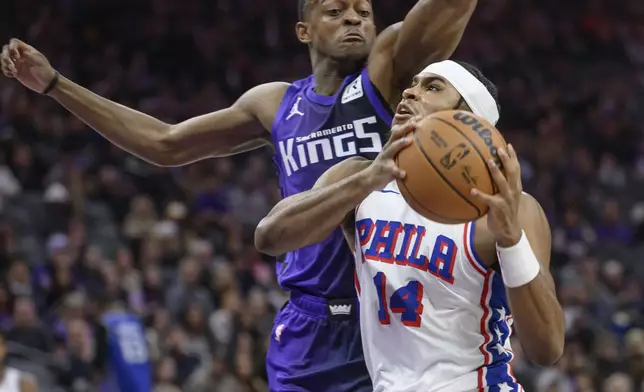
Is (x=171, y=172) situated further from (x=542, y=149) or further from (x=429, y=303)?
(x=429, y=303)

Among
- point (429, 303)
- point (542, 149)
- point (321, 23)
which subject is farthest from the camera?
point (542, 149)

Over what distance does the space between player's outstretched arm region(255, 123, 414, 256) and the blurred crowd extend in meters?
6.01

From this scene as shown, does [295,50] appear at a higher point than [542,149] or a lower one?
higher

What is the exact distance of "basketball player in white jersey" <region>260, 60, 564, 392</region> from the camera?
339 cm

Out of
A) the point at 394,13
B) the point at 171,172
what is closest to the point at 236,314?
the point at 171,172

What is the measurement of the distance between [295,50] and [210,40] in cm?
139

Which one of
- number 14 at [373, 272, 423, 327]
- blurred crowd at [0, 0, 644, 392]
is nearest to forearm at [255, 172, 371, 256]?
number 14 at [373, 272, 423, 327]

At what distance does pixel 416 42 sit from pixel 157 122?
1515 mm

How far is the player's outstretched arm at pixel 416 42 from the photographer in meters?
4.27

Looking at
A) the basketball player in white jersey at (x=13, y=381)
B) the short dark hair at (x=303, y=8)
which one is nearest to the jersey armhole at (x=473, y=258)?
the short dark hair at (x=303, y=8)

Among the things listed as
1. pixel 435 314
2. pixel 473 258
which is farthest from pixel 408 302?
pixel 473 258

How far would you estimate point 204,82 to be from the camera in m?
15.8

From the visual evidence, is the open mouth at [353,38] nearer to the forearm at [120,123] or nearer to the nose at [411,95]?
the nose at [411,95]

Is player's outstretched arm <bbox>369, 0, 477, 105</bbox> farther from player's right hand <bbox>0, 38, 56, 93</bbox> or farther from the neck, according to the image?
player's right hand <bbox>0, 38, 56, 93</bbox>
